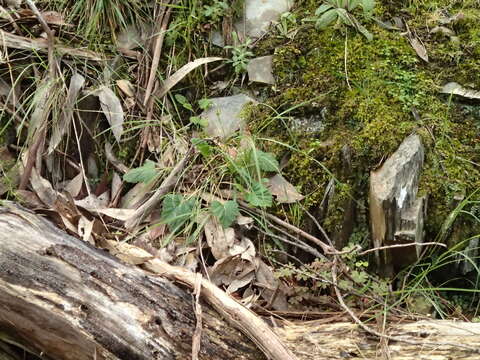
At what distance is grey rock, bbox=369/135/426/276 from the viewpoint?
234cm

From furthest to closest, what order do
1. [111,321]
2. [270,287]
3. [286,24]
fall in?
[286,24], [270,287], [111,321]

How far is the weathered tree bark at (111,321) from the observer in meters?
1.75

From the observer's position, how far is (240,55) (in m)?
2.89

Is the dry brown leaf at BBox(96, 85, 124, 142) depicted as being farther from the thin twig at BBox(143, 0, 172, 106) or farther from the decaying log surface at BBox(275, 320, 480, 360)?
the decaying log surface at BBox(275, 320, 480, 360)

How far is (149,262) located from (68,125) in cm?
98

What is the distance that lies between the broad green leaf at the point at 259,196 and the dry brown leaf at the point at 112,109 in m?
0.76

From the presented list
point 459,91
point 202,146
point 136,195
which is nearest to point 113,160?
point 136,195

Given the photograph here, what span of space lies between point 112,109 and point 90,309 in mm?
1277

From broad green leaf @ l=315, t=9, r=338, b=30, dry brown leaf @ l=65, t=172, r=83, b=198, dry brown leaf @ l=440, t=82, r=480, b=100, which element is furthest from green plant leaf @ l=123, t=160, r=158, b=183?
dry brown leaf @ l=440, t=82, r=480, b=100

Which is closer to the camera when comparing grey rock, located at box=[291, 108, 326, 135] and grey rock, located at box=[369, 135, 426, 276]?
grey rock, located at box=[369, 135, 426, 276]

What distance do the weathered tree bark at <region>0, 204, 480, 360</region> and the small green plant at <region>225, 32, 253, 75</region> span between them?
1.33m

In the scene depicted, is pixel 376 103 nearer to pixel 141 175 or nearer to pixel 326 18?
Result: pixel 326 18

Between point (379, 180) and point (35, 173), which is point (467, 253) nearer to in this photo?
point (379, 180)

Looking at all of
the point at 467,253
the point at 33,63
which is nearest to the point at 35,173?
the point at 33,63
